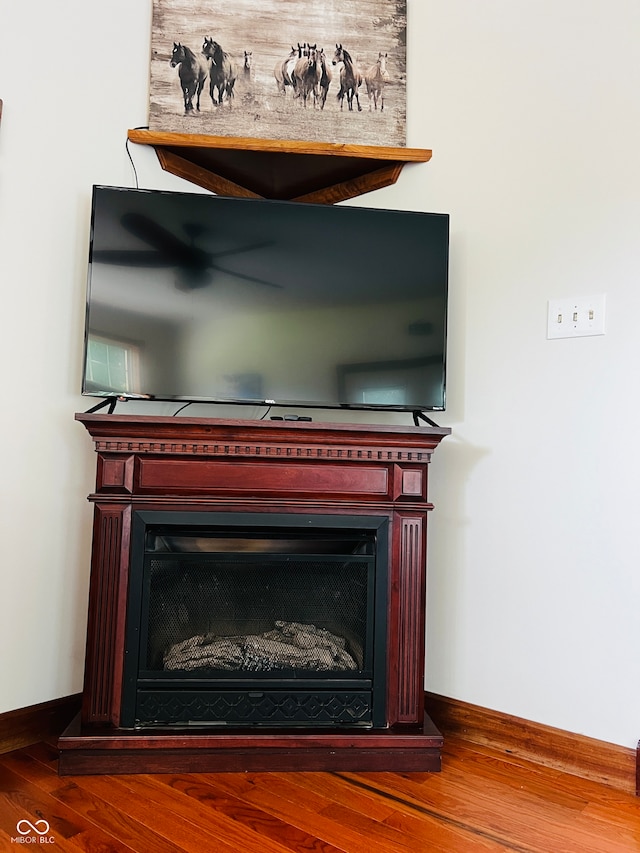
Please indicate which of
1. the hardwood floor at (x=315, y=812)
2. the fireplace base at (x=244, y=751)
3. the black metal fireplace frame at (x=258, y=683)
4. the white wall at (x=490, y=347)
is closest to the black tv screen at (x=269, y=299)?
the white wall at (x=490, y=347)

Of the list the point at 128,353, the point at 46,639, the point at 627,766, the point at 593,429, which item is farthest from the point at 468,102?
the point at 46,639

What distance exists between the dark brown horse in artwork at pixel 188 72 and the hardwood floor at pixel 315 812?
1985 millimetres

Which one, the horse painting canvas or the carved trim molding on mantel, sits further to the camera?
the horse painting canvas

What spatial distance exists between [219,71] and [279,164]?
39 cm

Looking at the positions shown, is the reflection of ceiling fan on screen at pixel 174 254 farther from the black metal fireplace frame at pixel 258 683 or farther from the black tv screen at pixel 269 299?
the black metal fireplace frame at pixel 258 683

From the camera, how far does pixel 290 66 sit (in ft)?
6.95

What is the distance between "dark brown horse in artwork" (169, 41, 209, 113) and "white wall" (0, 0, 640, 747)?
122 mm

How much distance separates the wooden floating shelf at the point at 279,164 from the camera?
1.96 metres

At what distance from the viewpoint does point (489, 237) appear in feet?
6.34

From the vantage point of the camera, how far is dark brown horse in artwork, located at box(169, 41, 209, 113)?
2076mm

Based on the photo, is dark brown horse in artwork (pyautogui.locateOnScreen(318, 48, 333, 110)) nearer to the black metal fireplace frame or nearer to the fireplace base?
the black metal fireplace frame

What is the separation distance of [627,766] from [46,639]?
1.57m

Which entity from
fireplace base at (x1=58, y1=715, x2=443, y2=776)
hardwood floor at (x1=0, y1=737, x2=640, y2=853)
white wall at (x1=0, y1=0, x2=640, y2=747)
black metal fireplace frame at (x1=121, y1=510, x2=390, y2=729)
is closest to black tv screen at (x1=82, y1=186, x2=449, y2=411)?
white wall at (x1=0, y1=0, x2=640, y2=747)

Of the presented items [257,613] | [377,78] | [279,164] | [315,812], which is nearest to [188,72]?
[279,164]
